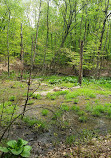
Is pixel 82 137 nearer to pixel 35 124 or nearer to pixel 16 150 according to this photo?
pixel 35 124

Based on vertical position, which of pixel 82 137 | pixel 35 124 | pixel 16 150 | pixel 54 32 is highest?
pixel 54 32

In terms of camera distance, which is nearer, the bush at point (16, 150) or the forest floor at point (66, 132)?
the bush at point (16, 150)

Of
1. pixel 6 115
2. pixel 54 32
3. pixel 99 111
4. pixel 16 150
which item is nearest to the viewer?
pixel 16 150

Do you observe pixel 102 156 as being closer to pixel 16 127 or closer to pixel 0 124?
pixel 16 127

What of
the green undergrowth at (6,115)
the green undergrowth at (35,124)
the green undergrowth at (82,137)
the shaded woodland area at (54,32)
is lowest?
the green undergrowth at (82,137)

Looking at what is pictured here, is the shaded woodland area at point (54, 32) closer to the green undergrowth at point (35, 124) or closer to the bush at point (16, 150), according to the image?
the green undergrowth at point (35, 124)

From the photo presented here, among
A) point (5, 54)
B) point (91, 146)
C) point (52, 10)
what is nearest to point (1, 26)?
point (5, 54)

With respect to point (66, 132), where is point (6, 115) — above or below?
above

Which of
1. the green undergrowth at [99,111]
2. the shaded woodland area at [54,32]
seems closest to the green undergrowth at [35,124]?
the green undergrowth at [99,111]

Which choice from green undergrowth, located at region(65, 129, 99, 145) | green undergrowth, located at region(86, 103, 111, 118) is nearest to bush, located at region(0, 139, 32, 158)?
green undergrowth, located at region(65, 129, 99, 145)

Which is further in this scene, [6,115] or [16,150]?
[6,115]

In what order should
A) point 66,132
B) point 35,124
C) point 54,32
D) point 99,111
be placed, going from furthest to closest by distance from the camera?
1. point 54,32
2. point 99,111
3. point 35,124
4. point 66,132

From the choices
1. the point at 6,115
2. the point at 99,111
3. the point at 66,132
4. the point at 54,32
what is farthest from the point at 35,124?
the point at 54,32

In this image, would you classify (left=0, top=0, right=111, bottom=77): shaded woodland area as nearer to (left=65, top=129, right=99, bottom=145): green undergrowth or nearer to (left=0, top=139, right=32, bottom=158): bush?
(left=65, top=129, right=99, bottom=145): green undergrowth
